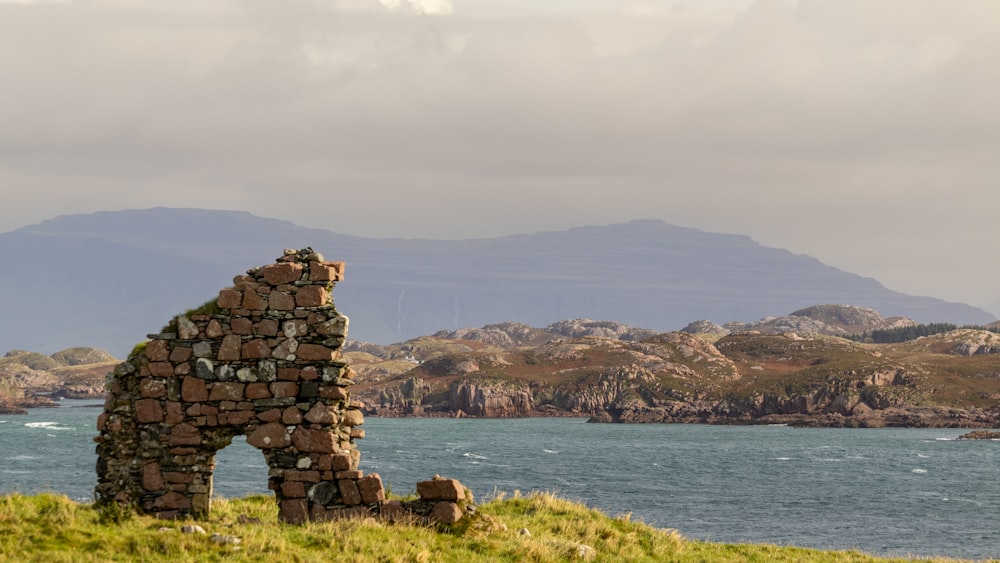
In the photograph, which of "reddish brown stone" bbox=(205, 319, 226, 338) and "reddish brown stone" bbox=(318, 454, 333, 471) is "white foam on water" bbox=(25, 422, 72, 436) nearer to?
→ "reddish brown stone" bbox=(205, 319, 226, 338)

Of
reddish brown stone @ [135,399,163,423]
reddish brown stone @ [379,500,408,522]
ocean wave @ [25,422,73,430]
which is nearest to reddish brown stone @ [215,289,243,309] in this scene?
reddish brown stone @ [135,399,163,423]

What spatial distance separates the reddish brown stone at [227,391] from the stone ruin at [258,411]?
0.02 meters

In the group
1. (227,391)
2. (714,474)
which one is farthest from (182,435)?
(714,474)

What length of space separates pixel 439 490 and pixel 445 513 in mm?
590

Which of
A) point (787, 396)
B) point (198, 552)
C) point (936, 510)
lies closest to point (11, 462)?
point (936, 510)

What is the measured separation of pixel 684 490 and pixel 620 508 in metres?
14.3

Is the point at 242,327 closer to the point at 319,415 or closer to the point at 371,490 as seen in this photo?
the point at 319,415

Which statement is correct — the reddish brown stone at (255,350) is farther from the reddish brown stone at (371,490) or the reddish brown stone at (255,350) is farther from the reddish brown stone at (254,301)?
the reddish brown stone at (371,490)

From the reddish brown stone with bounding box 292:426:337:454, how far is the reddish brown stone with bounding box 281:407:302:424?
0.62 ft

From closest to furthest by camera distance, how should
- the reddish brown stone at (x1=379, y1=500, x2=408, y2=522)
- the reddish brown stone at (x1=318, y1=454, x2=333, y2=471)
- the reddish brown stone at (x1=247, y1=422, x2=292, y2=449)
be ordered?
1. the reddish brown stone at (x1=379, y1=500, x2=408, y2=522)
2. the reddish brown stone at (x1=247, y1=422, x2=292, y2=449)
3. the reddish brown stone at (x1=318, y1=454, x2=333, y2=471)

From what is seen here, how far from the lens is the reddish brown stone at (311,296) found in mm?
25156

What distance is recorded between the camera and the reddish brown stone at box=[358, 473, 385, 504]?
25.2 meters

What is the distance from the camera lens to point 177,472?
82.6 feet

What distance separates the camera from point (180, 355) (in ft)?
83.3
